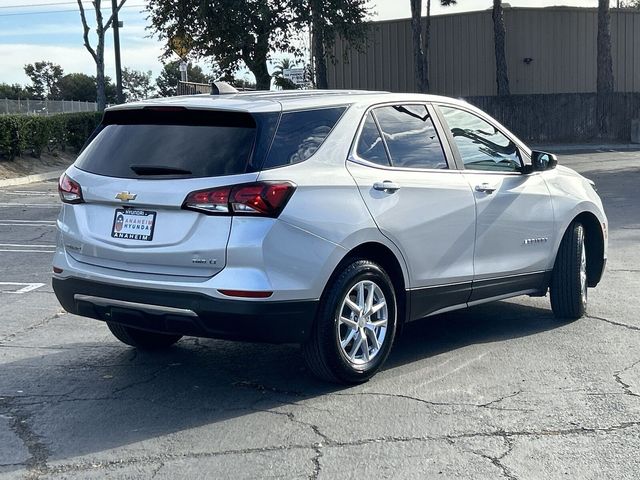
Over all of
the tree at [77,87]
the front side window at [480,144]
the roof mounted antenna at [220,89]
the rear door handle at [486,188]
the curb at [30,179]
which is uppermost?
the tree at [77,87]

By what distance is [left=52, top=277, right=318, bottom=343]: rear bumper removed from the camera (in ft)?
17.3

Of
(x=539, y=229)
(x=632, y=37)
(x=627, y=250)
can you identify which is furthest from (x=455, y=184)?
(x=632, y=37)

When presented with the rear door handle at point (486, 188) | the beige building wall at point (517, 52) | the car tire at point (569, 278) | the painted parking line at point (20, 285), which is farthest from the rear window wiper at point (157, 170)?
the beige building wall at point (517, 52)

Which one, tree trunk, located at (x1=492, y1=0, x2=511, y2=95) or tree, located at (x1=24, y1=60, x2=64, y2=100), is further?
tree, located at (x1=24, y1=60, x2=64, y2=100)

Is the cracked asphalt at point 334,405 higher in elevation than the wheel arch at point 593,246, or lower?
lower

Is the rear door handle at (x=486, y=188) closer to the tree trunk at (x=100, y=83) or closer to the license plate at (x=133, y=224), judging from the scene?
the license plate at (x=133, y=224)

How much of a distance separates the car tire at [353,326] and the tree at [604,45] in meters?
33.7

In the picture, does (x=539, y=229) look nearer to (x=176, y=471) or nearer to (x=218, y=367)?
(x=218, y=367)

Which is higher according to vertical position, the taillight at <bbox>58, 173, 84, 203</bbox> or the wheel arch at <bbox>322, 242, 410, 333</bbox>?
the taillight at <bbox>58, 173, 84, 203</bbox>

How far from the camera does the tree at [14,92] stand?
280ft

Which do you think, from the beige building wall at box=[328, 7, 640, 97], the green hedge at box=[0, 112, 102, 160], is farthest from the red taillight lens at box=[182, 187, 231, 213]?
the beige building wall at box=[328, 7, 640, 97]

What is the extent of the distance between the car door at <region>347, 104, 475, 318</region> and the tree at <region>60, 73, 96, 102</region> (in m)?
84.7

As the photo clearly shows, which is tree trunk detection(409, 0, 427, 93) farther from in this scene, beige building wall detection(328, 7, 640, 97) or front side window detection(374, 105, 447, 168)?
front side window detection(374, 105, 447, 168)

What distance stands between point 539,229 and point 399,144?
1.60 metres
